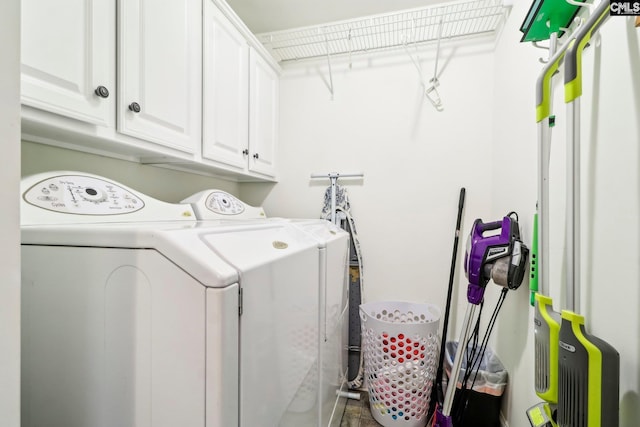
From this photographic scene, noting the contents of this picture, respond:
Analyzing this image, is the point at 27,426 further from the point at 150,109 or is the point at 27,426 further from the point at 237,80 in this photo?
the point at 237,80

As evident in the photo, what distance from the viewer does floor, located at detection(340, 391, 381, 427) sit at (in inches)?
66.0

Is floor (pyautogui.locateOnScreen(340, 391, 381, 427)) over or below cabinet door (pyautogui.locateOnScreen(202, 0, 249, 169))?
below

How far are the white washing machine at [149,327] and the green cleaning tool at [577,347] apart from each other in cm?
74

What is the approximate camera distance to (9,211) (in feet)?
1.18

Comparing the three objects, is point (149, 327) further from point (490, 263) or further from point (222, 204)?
point (490, 263)

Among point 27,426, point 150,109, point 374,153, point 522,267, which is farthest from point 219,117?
point 522,267

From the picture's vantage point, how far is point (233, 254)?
0.62 metres

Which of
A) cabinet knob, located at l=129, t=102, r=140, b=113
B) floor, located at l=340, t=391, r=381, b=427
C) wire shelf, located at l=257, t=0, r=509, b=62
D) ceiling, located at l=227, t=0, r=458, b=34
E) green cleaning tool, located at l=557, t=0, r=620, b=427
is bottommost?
floor, located at l=340, t=391, r=381, b=427

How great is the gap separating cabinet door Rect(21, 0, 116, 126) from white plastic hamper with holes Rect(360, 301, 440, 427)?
1.67m

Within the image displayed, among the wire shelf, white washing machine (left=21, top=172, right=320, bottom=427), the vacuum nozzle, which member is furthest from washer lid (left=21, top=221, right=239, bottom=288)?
the wire shelf

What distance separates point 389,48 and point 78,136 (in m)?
1.97

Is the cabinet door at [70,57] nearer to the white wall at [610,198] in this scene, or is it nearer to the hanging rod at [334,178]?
the hanging rod at [334,178]

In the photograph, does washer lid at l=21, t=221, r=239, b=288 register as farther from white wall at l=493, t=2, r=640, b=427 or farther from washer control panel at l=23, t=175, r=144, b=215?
white wall at l=493, t=2, r=640, b=427

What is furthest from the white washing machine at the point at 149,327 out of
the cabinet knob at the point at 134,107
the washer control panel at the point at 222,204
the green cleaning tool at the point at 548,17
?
the green cleaning tool at the point at 548,17
